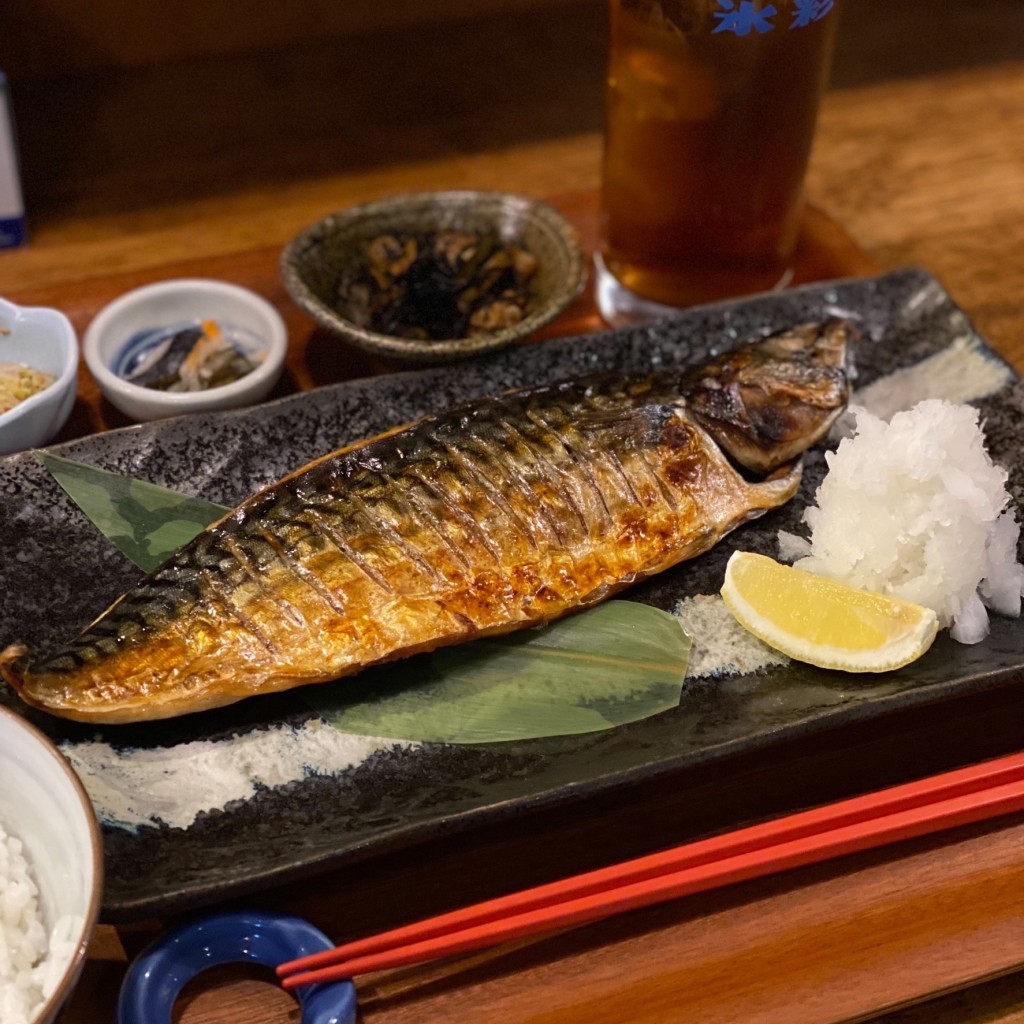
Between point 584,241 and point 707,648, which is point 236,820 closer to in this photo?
point 707,648

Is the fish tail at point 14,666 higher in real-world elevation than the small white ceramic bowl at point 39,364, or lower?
lower

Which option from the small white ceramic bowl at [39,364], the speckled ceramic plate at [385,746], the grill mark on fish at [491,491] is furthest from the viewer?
the small white ceramic bowl at [39,364]

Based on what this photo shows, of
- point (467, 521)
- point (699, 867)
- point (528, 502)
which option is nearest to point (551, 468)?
point (528, 502)

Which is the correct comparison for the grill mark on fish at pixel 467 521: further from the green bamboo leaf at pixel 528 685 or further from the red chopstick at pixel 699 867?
the red chopstick at pixel 699 867

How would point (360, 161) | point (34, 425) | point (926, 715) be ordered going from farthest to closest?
point (360, 161), point (34, 425), point (926, 715)

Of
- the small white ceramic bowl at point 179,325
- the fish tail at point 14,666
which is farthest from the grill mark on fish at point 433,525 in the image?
the fish tail at point 14,666

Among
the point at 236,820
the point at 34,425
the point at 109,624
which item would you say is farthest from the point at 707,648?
the point at 34,425

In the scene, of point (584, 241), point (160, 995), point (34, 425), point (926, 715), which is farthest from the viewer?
point (584, 241)
